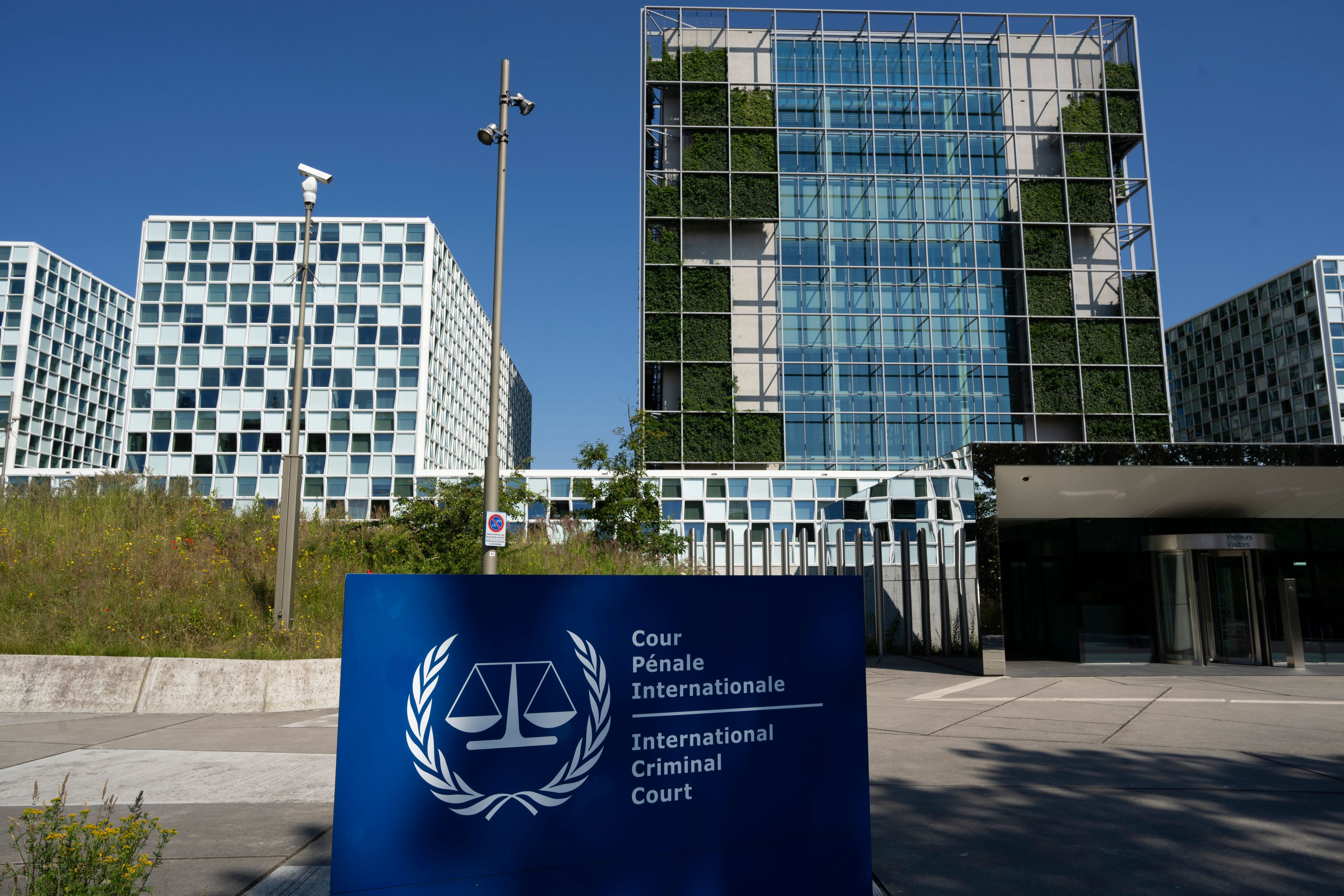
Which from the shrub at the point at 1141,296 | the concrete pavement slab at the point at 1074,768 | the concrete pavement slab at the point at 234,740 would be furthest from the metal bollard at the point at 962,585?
the shrub at the point at 1141,296

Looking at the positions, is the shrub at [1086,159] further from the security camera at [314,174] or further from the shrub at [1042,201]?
the security camera at [314,174]

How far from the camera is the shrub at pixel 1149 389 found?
44.6 metres

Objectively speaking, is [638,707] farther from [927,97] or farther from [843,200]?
[927,97]

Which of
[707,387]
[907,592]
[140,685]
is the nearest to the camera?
[140,685]

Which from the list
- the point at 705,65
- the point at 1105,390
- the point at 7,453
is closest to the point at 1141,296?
the point at 1105,390

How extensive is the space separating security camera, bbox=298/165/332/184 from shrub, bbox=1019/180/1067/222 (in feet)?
131

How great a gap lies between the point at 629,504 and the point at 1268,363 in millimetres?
79653

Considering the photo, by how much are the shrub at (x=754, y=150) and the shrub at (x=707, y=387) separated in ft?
35.7

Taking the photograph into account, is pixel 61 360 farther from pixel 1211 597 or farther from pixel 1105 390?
pixel 1211 597

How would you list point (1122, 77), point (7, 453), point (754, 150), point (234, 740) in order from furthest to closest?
point (1122, 77) → point (754, 150) → point (7, 453) → point (234, 740)

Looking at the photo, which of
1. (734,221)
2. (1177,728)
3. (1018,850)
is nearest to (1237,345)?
(734,221)

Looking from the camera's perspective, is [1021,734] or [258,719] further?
[258,719]

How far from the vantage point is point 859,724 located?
3.63 m

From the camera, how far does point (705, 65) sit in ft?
149
